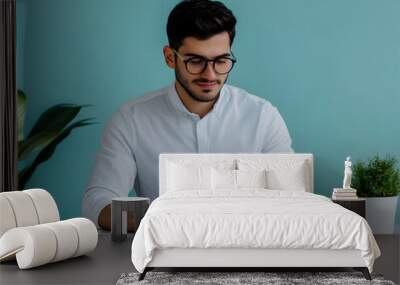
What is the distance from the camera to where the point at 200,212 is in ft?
15.6

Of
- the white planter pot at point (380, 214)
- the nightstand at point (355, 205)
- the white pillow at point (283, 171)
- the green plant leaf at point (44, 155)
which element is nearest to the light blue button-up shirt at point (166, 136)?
the white pillow at point (283, 171)

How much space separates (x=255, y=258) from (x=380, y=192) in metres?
2.54

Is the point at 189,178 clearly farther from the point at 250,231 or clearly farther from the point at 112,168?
the point at 250,231

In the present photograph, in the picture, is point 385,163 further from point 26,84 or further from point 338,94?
point 26,84

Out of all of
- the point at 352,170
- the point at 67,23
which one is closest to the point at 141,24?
the point at 67,23

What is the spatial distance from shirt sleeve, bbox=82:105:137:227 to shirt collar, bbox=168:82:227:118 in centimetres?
47

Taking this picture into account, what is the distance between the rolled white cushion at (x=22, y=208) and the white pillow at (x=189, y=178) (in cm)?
142

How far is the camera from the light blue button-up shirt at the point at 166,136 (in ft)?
22.9

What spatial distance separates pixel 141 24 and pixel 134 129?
3.33 ft

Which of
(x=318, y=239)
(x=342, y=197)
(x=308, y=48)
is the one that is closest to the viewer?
(x=318, y=239)

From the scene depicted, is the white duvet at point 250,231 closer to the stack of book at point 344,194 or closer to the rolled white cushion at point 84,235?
the rolled white cushion at point 84,235

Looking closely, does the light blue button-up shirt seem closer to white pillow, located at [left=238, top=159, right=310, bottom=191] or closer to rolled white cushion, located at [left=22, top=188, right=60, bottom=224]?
white pillow, located at [left=238, top=159, right=310, bottom=191]

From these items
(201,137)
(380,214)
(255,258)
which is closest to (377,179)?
(380,214)

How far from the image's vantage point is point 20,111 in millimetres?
6898
